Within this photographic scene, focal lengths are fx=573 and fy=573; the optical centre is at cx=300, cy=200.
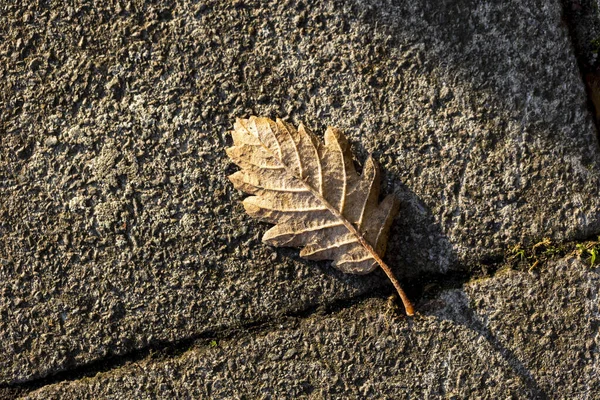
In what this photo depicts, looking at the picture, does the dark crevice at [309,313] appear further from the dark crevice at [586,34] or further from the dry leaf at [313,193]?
the dark crevice at [586,34]

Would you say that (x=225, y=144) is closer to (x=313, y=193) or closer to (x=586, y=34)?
(x=313, y=193)

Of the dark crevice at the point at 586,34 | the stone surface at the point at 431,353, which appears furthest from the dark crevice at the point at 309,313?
the dark crevice at the point at 586,34

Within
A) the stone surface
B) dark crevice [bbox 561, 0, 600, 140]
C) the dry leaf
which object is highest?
dark crevice [bbox 561, 0, 600, 140]

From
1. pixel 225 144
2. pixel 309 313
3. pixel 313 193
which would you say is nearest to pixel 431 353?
pixel 309 313

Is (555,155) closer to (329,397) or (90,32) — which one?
(329,397)

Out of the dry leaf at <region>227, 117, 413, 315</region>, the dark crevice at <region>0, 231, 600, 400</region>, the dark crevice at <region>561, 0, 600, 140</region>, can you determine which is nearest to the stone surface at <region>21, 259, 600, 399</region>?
the dark crevice at <region>0, 231, 600, 400</region>

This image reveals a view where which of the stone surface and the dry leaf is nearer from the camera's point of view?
the dry leaf

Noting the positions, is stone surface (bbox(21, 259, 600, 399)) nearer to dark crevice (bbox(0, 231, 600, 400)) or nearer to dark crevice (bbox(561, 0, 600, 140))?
dark crevice (bbox(0, 231, 600, 400))
